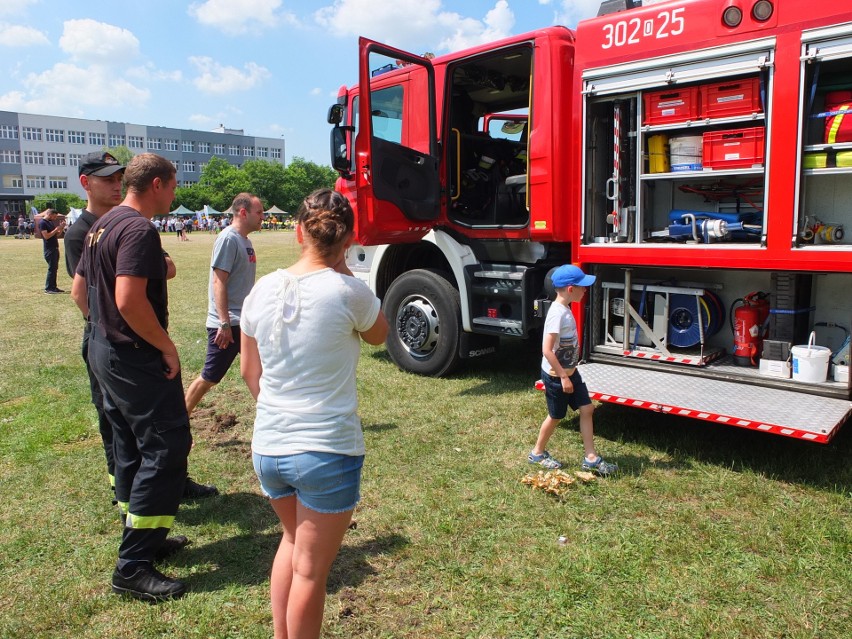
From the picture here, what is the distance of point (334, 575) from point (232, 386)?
381cm

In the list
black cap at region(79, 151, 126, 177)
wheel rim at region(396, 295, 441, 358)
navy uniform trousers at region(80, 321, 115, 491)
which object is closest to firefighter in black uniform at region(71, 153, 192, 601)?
navy uniform trousers at region(80, 321, 115, 491)

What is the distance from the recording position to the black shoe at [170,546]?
133 inches

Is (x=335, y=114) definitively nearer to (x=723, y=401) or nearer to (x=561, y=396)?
(x=561, y=396)

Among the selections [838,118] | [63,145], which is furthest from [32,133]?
[838,118]

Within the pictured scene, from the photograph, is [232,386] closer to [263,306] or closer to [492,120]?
[492,120]

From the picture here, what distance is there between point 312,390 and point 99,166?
8.06 feet

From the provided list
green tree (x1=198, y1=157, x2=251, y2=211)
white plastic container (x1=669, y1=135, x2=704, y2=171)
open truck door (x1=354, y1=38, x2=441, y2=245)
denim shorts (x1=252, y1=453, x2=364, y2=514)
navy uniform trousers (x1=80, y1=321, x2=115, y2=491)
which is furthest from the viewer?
green tree (x1=198, y1=157, x2=251, y2=211)

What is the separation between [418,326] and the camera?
6.78 metres

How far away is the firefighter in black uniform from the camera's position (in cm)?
299

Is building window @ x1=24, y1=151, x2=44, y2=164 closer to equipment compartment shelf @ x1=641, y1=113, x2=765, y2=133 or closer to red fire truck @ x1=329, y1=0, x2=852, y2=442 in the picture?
red fire truck @ x1=329, y1=0, x2=852, y2=442

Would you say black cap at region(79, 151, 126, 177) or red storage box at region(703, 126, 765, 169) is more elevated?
red storage box at region(703, 126, 765, 169)

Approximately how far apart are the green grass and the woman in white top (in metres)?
0.44

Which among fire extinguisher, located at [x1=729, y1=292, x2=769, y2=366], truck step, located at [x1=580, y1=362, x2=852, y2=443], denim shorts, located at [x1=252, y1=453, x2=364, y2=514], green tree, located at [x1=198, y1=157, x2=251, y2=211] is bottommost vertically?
truck step, located at [x1=580, y1=362, x2=852, y2=443]

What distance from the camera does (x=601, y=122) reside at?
5.31 meters
